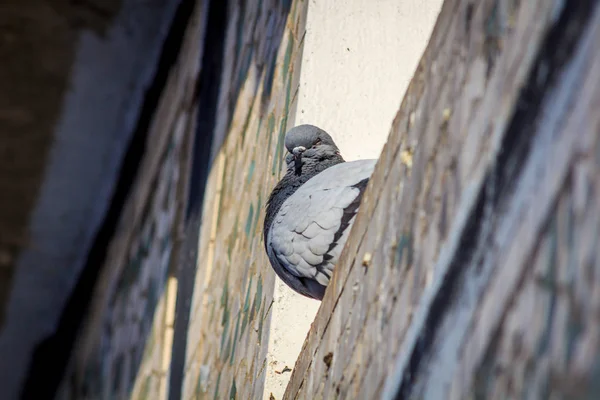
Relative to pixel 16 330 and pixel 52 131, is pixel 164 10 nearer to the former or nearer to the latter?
pixel 52 131

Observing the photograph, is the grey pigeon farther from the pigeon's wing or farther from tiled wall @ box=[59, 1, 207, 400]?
tiled wall @ box=[59, 1, 207, 400]

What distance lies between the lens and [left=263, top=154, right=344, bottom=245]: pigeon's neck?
9.25 ft

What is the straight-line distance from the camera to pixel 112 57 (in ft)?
15.9

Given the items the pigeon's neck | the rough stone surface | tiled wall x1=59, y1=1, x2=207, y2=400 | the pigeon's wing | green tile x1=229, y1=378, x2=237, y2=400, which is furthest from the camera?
tiled wall x1=59, y1=1, x2=207, y2=400

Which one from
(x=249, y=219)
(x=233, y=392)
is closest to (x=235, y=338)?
(x=233, y=392)

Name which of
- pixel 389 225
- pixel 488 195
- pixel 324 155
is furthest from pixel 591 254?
pixel 324 155

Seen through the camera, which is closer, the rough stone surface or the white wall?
the rough stone surface

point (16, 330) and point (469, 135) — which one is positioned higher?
point (469, 135)

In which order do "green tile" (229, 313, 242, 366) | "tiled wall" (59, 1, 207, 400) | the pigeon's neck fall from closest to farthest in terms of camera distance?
the pigeon's neck → "green tile" (229, 313, 242, 366) → "tiled wall" (59, 1, 207, 400)

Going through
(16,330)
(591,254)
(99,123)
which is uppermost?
(99,123)

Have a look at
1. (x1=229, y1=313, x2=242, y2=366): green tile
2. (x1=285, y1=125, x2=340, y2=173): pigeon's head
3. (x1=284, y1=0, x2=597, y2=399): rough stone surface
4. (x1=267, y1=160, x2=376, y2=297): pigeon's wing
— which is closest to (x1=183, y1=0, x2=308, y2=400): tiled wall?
(x1=229, y1=313, x2=242, y2=366): green tile

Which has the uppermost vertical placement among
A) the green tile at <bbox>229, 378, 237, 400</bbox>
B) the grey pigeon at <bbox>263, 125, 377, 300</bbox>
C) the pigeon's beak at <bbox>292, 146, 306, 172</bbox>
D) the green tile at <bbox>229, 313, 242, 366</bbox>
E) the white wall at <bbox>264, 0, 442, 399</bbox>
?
the white wall at <bbox>264, 0, 442, 399</bbox>

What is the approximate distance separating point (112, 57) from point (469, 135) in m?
3.87

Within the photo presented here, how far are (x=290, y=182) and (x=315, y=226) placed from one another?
1.66 ft
